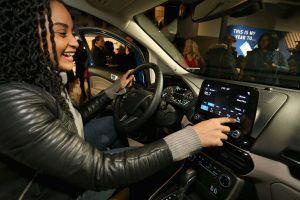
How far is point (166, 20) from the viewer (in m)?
3.14

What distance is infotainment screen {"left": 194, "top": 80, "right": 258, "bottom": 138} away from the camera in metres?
1.46

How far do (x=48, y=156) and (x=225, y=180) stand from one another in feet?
3.39

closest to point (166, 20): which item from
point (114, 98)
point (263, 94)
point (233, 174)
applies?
point (114, 98)

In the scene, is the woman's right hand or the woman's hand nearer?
the woman's right hand

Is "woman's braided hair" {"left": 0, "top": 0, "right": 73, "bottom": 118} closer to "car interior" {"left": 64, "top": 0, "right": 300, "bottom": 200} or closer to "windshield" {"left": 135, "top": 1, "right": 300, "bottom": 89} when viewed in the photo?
"car interior" {"left": 64, "top": 0, "right": 300, "bottom": 200}

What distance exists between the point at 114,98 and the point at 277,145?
1.17m

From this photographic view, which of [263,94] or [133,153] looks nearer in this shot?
[133,153]

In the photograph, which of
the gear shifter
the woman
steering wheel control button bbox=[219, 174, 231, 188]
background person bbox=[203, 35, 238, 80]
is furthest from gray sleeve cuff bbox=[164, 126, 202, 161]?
background person bbox=[203, 35, 238, 80]

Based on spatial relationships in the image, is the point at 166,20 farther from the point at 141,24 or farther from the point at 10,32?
the point at 10,32

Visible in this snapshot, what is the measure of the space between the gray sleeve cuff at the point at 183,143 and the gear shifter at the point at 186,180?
2.22 ft

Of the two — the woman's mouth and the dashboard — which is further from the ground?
the woman's mouth

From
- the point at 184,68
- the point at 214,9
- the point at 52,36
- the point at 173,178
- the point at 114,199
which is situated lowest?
the point at 173,178

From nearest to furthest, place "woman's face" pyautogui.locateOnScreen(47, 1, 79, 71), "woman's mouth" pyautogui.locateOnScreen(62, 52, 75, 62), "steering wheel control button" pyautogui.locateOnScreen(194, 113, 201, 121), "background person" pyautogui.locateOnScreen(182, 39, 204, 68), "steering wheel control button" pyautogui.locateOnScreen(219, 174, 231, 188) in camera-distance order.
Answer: "woman's face" pyautogui.locateOnScreen(47, 1, 79, 71) → "woman's mouth" pyautogui.locateOnScreen(62, 52, 75, 62) → "steering wheel control button" pyautogui.locateOnScreen(219, 174, 231, 188) → "steering wheel control button" pyautogui.locateOnScreen(194, 113, 201, 121) → "background person" pyautogui.locateOnScreen(182, 39, 204, 68)

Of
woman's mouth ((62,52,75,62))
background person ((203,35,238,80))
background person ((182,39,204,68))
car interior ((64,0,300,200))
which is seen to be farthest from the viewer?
background person ((182,39,204,68))
